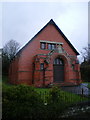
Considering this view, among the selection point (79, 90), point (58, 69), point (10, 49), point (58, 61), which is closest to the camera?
point (79, 90)

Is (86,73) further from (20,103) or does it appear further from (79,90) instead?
(20,103)

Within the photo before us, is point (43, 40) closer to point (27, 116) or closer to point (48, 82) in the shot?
point (48, 82)

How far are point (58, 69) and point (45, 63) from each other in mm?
2734

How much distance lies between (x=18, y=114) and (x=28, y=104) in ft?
1.94

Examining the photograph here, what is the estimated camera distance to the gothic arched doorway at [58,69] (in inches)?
687

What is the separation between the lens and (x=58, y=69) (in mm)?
17766

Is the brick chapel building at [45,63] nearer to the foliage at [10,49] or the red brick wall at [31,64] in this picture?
the red brick wall at [31,64]

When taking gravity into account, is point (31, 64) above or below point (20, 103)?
above

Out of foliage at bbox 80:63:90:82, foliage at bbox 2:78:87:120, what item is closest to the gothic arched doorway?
foliage at bbox 80:63:90:82

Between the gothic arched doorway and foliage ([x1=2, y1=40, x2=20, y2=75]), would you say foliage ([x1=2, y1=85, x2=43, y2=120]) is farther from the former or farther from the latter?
foliage ([x1=2, y1=40, x2=20, y2=75])

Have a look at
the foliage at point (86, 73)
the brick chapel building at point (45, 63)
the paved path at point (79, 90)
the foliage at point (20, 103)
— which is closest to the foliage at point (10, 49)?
the brick chapel building at point (45, 63)

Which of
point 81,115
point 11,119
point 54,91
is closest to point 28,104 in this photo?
point 11,119

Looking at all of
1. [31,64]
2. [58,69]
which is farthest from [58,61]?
[31,64]

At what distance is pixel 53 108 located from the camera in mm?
5453
